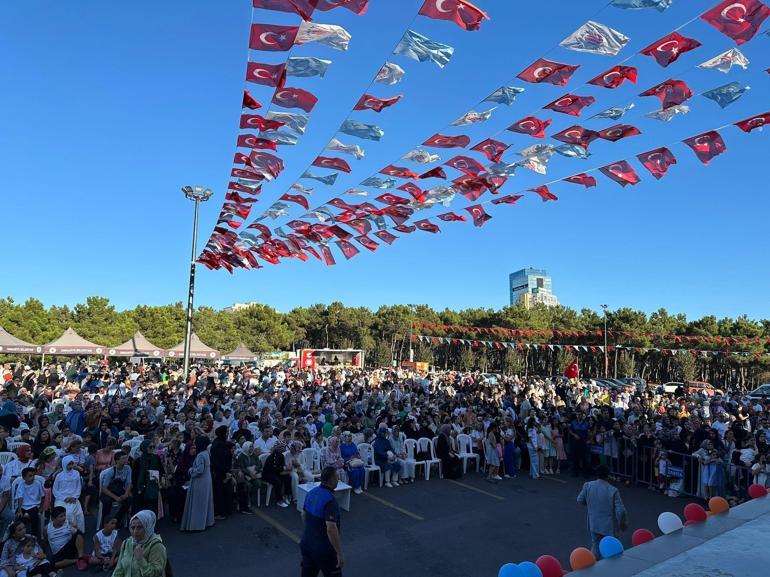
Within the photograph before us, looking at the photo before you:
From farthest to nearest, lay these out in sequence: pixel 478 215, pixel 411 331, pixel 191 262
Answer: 1. pixel 411 331
2. pixel 191 262
3. pixel 478 215

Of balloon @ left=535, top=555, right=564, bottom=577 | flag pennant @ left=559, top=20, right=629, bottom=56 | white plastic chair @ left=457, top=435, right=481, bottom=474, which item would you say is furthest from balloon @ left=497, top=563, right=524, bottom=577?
white plastic chair @ left=457, top=435, right=481, bottom=474

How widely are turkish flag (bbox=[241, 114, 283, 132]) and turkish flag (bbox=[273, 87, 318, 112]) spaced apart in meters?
0.77

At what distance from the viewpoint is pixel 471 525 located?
808 centimetres

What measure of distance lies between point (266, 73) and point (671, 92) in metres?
4.99

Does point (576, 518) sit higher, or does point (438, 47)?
point (438, 47)

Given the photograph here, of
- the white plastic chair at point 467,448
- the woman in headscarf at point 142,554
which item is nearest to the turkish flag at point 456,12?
the woman in headscarf at point 142,554

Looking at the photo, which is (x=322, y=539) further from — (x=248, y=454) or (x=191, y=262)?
(x=191, y=262)

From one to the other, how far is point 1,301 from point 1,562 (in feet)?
177

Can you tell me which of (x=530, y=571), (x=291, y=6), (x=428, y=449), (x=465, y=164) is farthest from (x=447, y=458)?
(x=291, y=6)

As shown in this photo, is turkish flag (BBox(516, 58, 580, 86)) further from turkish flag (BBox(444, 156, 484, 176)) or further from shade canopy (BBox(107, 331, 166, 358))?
shade canopy (BBox(107, 331, 166, 358))

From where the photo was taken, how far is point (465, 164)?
28.4ft

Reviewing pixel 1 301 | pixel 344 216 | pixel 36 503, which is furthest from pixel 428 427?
pixel 1 301

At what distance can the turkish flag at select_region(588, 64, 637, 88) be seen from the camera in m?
6.11

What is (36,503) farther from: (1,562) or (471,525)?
(471,525)
